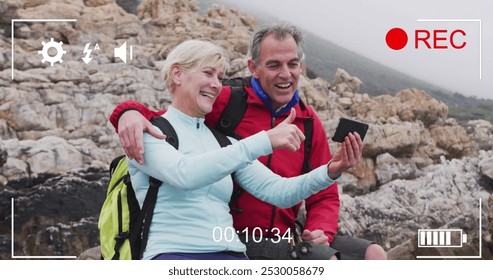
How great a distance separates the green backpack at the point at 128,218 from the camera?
8.07 feet

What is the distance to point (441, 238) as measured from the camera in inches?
142

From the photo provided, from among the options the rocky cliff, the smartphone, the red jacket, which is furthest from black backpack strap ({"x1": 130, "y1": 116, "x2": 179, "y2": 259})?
the rocky cliff

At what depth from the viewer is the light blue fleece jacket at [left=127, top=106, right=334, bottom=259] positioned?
2301mm

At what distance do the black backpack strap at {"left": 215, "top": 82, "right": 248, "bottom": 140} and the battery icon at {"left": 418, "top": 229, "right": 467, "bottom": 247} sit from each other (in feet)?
4.73

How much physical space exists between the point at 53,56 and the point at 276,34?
6.33 ft

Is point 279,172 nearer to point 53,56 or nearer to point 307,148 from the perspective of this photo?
point 307,148

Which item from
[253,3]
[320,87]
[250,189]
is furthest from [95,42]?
[250,189]

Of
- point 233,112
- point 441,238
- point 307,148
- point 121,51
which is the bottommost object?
point 441,238

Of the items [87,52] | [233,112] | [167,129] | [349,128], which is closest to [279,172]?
[233,112]

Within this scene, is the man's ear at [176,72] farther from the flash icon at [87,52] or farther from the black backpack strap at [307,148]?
the flash icon at [87,52]

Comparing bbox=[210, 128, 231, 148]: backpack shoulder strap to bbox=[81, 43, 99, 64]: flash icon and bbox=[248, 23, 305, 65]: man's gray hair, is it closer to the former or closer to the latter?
bbox=[248, 23, 305, 65]: man's gray hair

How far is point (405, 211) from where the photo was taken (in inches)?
184

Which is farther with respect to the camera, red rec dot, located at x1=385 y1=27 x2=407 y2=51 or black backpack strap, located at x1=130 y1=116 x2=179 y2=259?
red rec dot, located at x1=385 y1=27 x2=407 y2=51

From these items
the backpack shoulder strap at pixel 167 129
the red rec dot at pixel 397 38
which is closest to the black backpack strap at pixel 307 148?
the backpack shoulder strap at pixel 167 129
